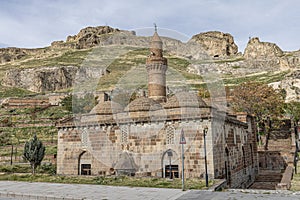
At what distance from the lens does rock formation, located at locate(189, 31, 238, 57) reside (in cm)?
15270

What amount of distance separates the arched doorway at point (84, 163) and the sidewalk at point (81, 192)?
590cm

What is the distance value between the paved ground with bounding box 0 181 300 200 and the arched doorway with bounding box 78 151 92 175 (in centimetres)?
634

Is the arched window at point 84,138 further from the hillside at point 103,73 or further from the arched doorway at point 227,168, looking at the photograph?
the hillside at point 103,73

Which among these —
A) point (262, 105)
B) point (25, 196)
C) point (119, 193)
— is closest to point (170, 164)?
point (119, 193)

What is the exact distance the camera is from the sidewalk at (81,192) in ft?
36.8

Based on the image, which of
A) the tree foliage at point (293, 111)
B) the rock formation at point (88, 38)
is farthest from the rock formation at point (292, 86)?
the rock formation at point (88, 38)

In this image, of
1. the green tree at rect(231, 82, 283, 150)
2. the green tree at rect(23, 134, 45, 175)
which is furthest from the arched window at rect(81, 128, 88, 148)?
the green tree at rect(231, 82, 283, 150)

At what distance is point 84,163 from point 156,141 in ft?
20.2

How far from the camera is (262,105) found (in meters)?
37.5

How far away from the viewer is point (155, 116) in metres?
18.5

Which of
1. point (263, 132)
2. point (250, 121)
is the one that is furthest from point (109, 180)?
point (263, 132)

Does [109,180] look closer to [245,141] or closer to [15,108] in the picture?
[245,141]

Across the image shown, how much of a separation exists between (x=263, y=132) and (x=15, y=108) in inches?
1925

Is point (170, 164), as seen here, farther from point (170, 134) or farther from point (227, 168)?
point (227, 168)
